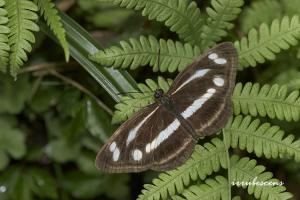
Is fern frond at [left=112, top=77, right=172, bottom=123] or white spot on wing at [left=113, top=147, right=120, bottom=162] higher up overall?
fern frond at [left=112, top=77, right=172, bottom=123]

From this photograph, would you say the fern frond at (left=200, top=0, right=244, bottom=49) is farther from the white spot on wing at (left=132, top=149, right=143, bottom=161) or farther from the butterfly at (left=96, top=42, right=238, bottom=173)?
A: the white spot on wing at (left=132, top=149, right=143, bottom=161)

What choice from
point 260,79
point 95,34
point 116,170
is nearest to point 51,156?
point 95,34

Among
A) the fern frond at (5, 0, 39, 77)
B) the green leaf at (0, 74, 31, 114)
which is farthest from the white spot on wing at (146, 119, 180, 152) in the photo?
the green leaf at (0, 74, 31, 114)

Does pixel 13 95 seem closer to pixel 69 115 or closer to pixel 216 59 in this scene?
pixel 69 115

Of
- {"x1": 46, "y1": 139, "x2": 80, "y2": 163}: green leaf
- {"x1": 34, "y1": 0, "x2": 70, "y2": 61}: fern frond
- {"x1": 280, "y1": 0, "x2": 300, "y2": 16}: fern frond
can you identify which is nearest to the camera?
{"x1": 34, "y1": 0, "x2": 70, "y2": 61}: fern frond

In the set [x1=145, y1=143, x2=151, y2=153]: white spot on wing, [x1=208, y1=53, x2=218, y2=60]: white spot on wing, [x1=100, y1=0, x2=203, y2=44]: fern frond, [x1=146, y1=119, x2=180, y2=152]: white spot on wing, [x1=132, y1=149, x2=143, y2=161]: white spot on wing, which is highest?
[x1=100, y1=0, x2=203, y2=44]: fern frond

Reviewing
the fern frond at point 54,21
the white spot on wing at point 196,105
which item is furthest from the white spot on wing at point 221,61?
the fern frond at point 54,21

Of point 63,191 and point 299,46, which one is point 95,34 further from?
point 299,46
